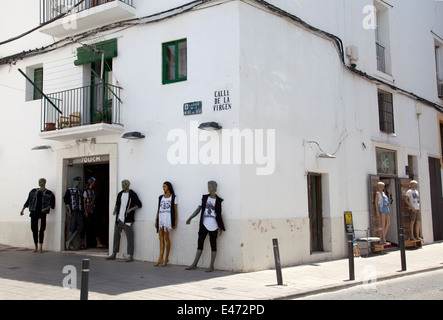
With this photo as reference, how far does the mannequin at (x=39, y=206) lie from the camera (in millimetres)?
12828

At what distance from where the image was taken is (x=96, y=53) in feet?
41.7

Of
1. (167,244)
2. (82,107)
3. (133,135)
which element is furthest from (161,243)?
(82,107)

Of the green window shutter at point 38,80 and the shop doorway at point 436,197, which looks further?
the shop doorway at point 436,197

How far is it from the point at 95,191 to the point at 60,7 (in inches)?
211

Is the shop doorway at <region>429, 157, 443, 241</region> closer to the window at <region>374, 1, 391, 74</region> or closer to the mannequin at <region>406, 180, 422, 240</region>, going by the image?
the mannequin at <region>406, 180, 422, 240</region>

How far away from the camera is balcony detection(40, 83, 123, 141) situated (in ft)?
39.6

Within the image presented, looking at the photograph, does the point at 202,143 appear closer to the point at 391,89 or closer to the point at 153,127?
the point at 153,127

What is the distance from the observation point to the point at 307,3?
42.0 feet

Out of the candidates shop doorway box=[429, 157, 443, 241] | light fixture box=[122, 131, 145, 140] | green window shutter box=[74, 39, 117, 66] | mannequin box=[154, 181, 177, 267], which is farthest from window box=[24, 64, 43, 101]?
shop doorway box=[429, 157, 443, 241]

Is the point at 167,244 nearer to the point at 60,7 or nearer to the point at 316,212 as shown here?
the point at 316,212

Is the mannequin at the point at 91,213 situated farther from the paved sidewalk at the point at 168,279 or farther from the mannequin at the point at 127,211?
the mannequin at the point at 127,211

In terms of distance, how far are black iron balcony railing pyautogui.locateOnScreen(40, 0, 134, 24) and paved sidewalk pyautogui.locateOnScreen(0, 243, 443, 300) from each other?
6686 mm

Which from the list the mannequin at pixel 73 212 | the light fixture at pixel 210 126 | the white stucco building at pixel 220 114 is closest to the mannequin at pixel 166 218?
the white stucco building at pixel 220 114

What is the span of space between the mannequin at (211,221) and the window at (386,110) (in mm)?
8033
